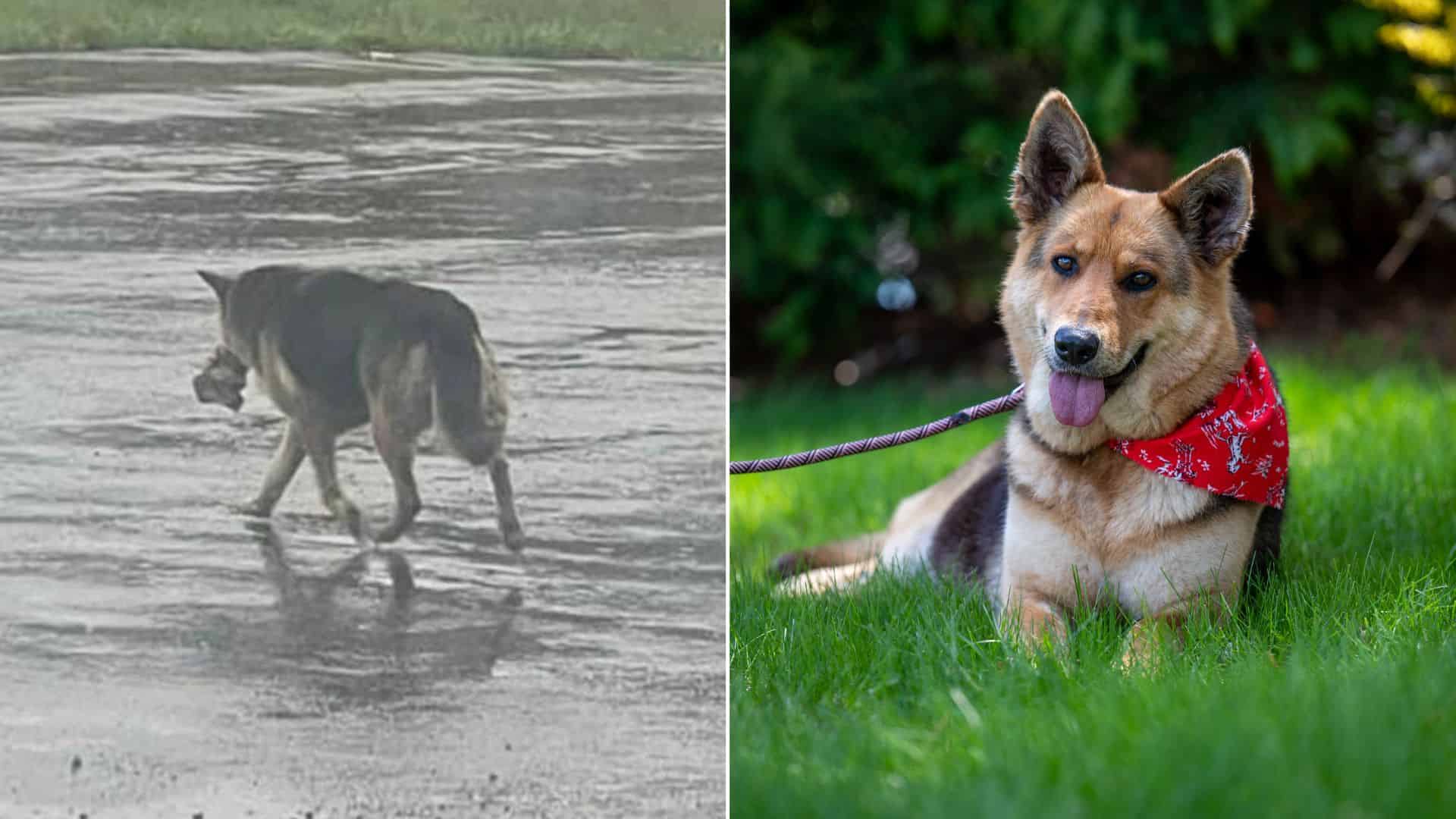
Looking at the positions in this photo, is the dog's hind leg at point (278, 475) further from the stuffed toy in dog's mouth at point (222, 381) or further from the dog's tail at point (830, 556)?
the dog's tail at point (830, 556)

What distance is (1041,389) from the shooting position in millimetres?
3764

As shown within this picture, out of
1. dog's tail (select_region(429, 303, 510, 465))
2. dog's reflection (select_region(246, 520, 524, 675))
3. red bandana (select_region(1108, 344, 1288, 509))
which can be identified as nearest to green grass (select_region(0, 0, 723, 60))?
dog's tail (select_region(429, 303, 510, 465))

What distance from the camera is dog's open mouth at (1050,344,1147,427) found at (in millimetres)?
3551

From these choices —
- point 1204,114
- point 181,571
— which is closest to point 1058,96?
point 181,571

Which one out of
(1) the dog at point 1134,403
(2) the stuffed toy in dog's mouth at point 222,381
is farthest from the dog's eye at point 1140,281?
(2) the stuffed toy in dog's mouth at point 222,381

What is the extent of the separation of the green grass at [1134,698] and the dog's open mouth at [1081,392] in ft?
1.73

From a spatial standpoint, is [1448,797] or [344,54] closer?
[1448,797]

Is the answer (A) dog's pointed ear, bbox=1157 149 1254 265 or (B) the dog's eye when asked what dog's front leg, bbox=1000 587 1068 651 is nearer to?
(B) the dog's eye

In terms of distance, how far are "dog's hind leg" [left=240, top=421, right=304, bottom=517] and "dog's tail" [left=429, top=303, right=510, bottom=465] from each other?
314 mm

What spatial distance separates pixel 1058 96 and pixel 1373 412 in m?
4.18

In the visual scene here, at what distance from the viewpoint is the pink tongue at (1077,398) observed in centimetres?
355

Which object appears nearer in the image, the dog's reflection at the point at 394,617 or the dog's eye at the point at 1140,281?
the dog's reflection at the point at 394,617

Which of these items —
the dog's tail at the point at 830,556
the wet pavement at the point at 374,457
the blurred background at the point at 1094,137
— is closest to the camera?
the wet pavement at the point at 374,457

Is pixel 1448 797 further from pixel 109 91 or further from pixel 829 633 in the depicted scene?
pixel 109 91
